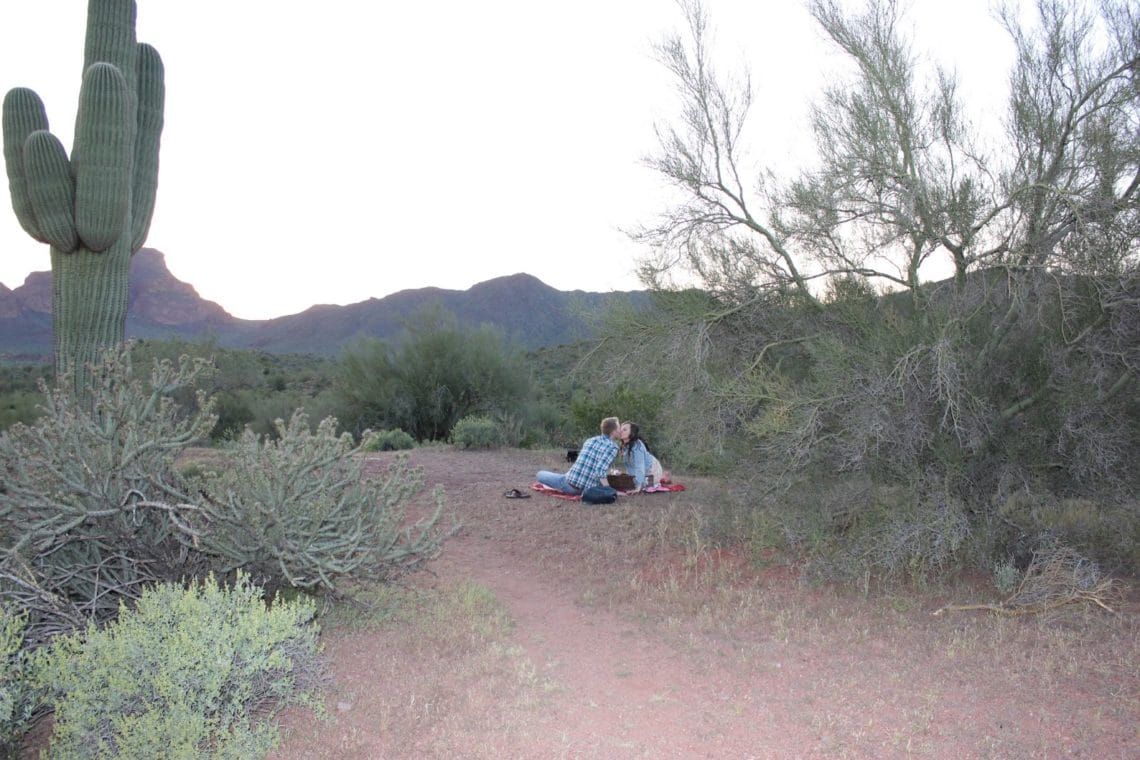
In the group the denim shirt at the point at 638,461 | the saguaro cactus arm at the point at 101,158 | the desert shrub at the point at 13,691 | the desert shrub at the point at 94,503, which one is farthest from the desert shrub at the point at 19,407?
the desert shrub at the point at 13,691

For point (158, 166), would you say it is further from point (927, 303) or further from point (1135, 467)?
point (1135, 467)

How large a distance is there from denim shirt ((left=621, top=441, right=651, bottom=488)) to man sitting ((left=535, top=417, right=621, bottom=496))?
0.32m

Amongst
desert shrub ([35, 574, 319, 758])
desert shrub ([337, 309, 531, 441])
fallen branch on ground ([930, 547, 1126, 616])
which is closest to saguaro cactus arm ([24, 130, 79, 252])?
desert shrub ([35, 574, 319, 758])

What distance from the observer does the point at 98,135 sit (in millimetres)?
9344

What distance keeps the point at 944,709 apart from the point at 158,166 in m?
10.3

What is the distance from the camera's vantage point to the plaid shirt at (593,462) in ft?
33.3

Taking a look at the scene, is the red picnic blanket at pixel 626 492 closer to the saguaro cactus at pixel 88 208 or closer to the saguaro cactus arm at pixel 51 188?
the saguaro cactus at pixel 88 208

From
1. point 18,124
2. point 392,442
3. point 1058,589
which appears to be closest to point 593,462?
point 1058,589

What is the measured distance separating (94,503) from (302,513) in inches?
47.0

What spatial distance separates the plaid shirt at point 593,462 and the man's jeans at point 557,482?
9 cm

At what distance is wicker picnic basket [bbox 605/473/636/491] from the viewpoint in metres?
10.7

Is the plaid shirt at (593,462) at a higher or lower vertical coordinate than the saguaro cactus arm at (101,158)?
lower

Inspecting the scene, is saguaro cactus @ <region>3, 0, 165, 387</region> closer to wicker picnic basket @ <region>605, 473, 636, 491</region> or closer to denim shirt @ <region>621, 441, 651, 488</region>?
wicker picnic basket @ <region>605, 473, 636, 491</region>

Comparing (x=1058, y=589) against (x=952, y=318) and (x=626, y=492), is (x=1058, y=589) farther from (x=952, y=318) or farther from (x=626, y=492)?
(x=626, y=492)
